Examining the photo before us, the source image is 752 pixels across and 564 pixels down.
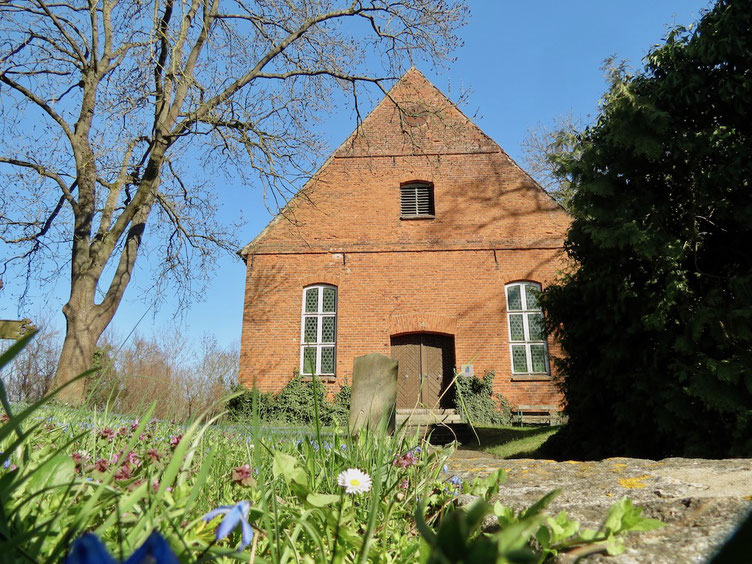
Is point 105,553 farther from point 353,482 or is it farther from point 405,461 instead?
point 405,461

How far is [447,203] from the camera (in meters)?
15.2

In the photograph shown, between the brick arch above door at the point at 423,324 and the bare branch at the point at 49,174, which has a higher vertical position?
the bare branch at the point at 49,174

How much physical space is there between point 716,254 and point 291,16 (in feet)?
32.3

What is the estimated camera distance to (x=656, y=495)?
150 centimetres

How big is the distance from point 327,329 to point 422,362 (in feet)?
9.45

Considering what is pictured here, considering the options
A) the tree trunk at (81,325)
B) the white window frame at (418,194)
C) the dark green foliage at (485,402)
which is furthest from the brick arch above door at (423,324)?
the tree trunk at (81,325)

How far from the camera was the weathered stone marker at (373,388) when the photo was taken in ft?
9.01

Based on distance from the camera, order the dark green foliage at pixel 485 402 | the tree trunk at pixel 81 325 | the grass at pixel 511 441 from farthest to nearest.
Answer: the dark green foliage at pixel 485 402 → the tree trunk at pixel 81 325 → the grass at pixel 511 441

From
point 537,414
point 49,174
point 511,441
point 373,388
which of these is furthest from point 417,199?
point 373,388

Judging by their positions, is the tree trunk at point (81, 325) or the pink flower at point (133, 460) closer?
the pink flower at point (133, 460)

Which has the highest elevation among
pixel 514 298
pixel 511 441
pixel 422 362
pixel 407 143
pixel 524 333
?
pixel 407 143

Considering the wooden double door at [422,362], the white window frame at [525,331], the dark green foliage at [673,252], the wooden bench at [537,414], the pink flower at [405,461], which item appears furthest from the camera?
the wooden double door at [422,362]

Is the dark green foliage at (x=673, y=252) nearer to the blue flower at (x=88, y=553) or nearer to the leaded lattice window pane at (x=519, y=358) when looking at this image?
the blue flower at (x=88, y=553)

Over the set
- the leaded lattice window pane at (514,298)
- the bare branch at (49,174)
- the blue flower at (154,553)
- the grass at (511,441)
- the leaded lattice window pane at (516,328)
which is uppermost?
the bare branch at (49,174)
